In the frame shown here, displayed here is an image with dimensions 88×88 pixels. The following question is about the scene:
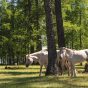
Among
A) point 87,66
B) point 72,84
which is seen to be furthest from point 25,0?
point 72,84

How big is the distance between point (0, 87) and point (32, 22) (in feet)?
112

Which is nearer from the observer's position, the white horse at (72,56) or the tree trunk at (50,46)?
the white horse at (72,56)

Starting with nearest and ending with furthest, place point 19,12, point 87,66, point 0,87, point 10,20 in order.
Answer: point 0,87, point 87,66, point 19,12, point 10,20

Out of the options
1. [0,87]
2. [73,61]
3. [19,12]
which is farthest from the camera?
[19,12]

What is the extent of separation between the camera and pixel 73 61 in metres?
20.6

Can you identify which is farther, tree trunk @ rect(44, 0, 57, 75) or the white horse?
tree trunk @ rect(44, 0, 57, 75)

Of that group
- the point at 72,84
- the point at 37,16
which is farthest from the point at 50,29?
the point at 37,16

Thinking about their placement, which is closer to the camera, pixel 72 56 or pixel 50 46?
pixel 72 56

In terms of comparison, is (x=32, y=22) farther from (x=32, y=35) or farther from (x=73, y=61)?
(x=73, y=61)

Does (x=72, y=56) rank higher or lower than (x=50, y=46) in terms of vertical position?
lower

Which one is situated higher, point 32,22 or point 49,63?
point 32,22

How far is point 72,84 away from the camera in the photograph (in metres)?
16.2

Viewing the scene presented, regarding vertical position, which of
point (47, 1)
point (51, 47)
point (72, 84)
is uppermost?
point (47, 1)

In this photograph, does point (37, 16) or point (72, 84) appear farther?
point (37, 16)
